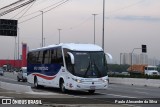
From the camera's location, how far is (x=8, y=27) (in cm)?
4016

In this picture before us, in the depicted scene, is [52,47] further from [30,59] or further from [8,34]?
[8,34]

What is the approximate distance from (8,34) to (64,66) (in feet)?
41.4

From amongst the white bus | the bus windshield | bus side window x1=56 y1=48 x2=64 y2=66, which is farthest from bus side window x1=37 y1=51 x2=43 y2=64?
the bus windshield

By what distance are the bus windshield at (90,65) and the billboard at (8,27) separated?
13.5 m

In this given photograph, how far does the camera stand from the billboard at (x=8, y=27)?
3969cm

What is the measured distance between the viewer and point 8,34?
39.8 m

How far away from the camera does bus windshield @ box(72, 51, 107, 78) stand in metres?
27.3

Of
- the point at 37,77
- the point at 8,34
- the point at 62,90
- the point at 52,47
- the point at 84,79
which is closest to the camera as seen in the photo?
the point at 84,79

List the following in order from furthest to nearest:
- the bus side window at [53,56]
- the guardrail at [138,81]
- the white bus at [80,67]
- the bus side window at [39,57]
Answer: the guardrail at [138,81] < the bus side window at [39,57] < the bus side window at [53,56] < the white bus at [80,67]

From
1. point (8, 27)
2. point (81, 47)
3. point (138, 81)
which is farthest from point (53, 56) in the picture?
point (138, 81)

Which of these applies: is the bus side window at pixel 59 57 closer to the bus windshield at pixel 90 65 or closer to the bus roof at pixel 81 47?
the bus roof at pixel 81 47

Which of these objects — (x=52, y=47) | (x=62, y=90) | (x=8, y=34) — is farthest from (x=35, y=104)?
(x=8, y=34)

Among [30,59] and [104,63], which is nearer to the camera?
[104,63]

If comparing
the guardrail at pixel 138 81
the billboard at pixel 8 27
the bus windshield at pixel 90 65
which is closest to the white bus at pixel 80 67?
the bus windshield at pixel 90 65
